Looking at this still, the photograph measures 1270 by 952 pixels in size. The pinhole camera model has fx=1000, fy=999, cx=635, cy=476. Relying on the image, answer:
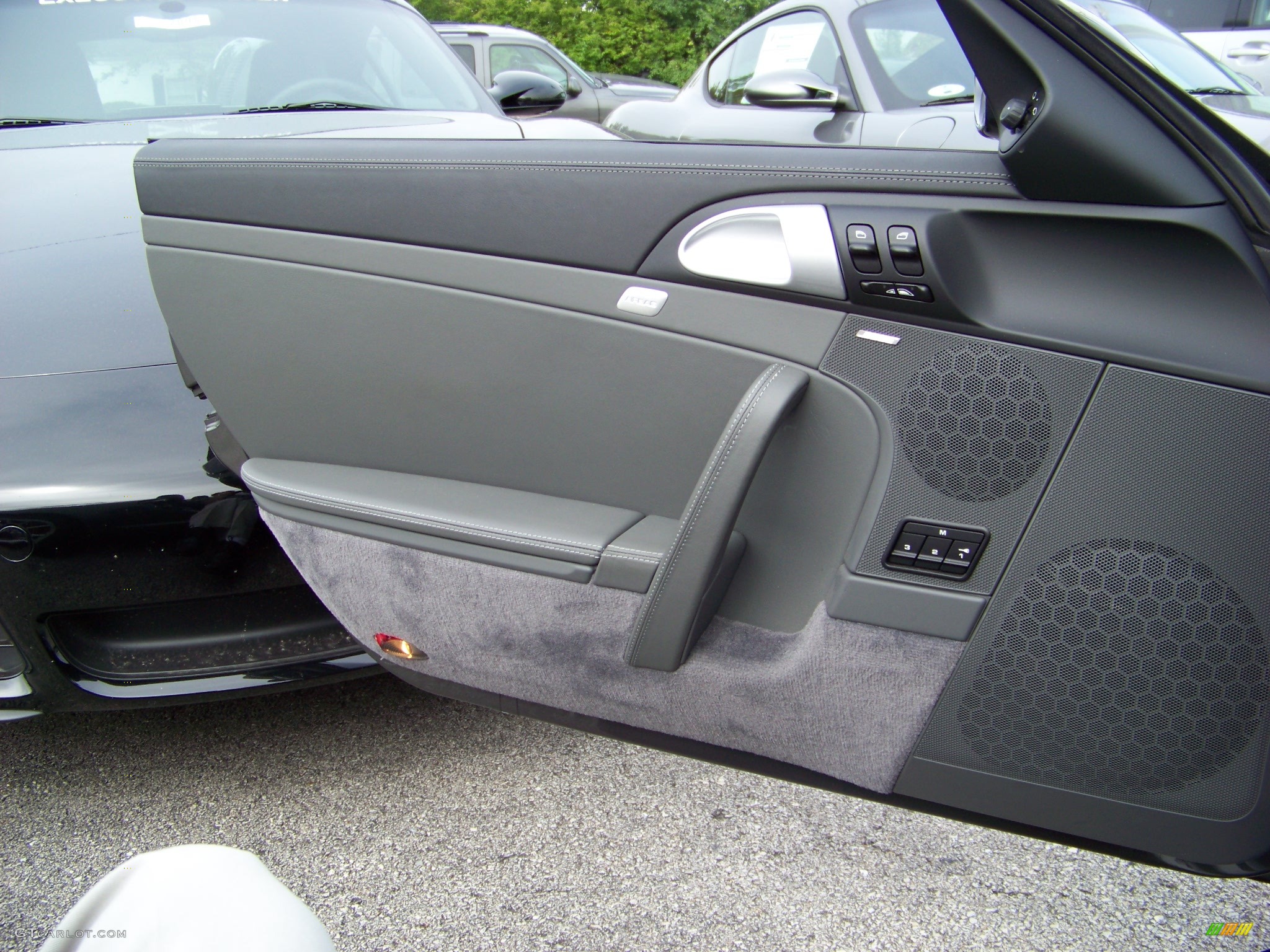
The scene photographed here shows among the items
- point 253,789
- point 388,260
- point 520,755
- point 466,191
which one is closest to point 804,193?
point 466,191

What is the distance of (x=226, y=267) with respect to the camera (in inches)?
57.2

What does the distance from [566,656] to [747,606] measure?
0.26m

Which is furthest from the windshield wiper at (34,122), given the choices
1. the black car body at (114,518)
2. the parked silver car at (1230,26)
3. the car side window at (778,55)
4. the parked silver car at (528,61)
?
the parked silver car at (1230,26)

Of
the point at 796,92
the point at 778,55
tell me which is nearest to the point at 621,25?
the point at 778,55

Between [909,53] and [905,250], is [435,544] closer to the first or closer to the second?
[905,250]

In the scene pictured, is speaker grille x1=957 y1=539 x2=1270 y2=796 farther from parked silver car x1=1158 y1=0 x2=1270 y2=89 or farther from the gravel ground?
parked silver car x1=1158 y1=0 x2=1270 y2=89

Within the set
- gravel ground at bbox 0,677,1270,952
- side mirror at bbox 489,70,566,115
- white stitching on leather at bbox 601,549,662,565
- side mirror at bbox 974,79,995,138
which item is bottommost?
gravel ground at bbox 0,677,1270,952

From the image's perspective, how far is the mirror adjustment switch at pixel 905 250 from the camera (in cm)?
116

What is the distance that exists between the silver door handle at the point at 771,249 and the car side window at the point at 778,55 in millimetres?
2116

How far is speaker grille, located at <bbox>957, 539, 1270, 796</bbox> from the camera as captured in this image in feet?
3.66

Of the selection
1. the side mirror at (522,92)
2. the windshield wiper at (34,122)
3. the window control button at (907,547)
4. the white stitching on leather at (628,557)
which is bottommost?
the white stitching on leather at (628,557)

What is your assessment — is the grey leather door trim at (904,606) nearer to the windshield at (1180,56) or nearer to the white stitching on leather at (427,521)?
the white stitching on leather at (427,521)

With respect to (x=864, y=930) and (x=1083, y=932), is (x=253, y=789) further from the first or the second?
(x=1083, y=932)

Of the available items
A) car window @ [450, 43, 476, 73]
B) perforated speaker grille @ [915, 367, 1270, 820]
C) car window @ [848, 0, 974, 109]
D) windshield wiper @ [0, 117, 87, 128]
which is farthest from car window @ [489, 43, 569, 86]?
perforated speaker grille @ [915, 367, 1270, 820]
